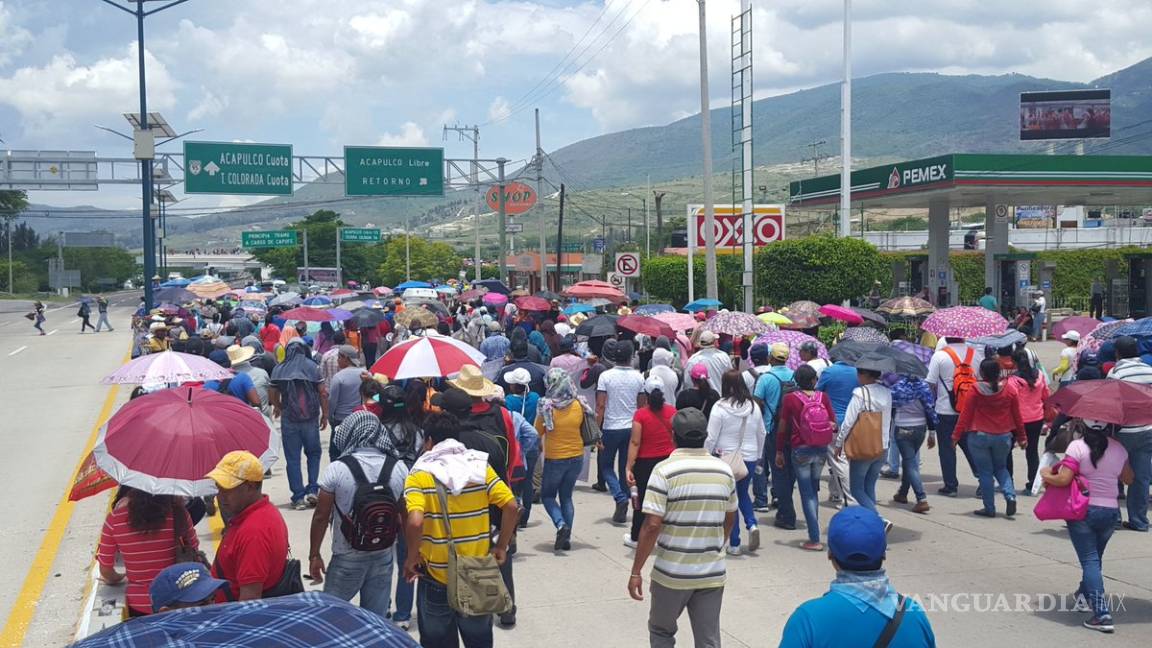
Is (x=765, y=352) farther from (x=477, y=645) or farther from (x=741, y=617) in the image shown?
(x=477, y=645)

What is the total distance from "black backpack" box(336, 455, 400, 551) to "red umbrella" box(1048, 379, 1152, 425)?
466 cm

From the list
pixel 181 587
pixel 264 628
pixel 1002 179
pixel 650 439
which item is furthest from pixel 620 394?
pixel 1002 179

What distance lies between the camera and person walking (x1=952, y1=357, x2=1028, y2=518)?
10.1 meters

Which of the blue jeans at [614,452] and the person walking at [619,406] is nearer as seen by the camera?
the person walking at [619,406]

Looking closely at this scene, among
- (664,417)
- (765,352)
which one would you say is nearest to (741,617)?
(664,417)

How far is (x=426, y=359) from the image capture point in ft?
33.5

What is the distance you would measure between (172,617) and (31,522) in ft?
30.6

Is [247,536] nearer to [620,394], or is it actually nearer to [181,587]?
[181,587]

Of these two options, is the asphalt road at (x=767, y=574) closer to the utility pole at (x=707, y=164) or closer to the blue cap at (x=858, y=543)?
the blue cap at (x=858, y=543)

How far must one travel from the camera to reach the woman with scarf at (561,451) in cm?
929

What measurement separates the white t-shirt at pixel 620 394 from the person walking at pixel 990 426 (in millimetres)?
3124

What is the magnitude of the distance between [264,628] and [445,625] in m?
3.02

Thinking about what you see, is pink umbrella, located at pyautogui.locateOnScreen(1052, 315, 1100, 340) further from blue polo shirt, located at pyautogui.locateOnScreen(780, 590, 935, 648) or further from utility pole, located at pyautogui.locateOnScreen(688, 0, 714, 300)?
blue polo shirt, located at pyautogui.locateOnScreen(780, 590, 935, 648)

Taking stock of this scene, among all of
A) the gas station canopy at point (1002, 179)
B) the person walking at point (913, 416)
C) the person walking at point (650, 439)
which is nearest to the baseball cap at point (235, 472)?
the person walking at point (650, 439)
